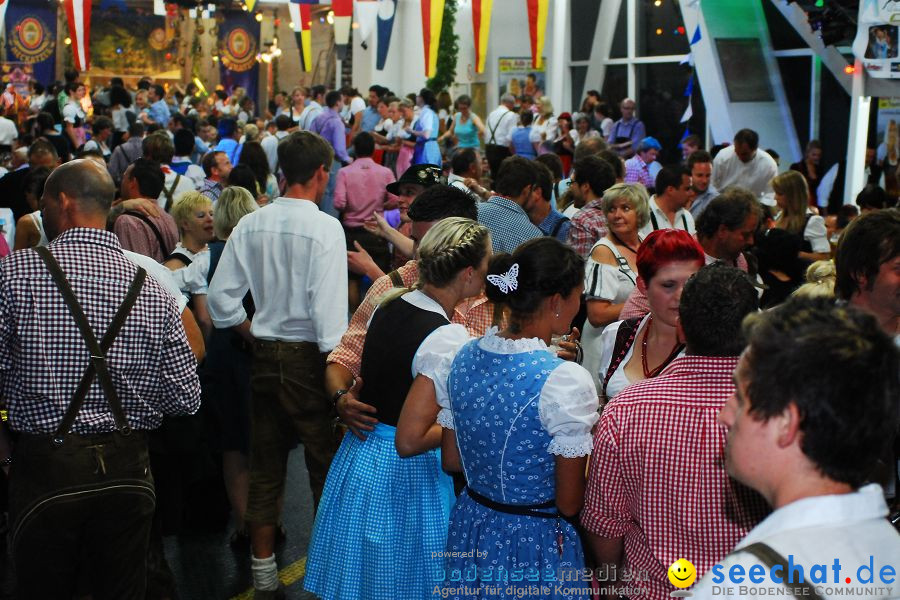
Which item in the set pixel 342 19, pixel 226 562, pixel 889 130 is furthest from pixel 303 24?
pixel 226 562

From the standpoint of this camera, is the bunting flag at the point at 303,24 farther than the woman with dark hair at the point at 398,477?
Yes

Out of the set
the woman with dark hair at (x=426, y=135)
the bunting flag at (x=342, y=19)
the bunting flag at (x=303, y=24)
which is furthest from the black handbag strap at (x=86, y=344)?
the bunting flag at (x=303, y=24)

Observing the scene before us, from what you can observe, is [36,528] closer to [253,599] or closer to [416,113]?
[253,599]

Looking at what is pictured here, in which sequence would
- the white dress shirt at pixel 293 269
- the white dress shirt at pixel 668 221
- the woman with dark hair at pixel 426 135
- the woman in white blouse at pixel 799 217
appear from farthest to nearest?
the woman with dark hair at pixel 426 135 → the woman in white blouse at pixel 799 217 → the white dress shirt at pixel 668 221 → the white dress shirt at pixel 293 269

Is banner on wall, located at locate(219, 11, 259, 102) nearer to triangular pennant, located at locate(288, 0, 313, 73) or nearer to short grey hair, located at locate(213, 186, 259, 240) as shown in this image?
triangular pennant, located at locate(288, 0, 313, 73)

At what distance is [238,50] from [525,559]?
28.9m

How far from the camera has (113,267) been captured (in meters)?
2.76

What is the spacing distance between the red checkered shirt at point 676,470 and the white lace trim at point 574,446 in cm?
8

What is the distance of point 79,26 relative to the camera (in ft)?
47.2

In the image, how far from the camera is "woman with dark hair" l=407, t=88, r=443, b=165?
11585 millimetres

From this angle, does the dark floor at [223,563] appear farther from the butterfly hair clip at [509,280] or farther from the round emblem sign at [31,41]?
the round emblem sign at [31,41]

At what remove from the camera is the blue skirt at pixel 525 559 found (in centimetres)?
246

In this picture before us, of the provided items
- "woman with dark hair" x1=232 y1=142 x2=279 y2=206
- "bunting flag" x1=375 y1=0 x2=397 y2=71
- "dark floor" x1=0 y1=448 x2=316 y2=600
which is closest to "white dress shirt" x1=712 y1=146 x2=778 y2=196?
"woman with dark hair" x1=232 y1=142 x2=279 y2=206

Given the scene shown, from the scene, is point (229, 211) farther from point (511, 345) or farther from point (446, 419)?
point (511, 345)
